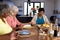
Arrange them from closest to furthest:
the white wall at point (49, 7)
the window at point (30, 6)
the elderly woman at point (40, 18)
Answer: the elderly woman at point (40, 18) → the window at point (30, 6) → the white wall at point (49, 7)

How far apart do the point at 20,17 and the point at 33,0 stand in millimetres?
1298

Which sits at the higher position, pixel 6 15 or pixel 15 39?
pixel 6 15

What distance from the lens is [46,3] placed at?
25.8ft

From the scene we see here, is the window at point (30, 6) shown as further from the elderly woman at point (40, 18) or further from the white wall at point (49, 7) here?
the elderly woman at point (40, 18)

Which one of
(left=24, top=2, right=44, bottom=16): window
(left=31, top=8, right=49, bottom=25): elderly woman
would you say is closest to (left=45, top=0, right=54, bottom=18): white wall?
(left=24, top=2, right=44, bottom=16): window

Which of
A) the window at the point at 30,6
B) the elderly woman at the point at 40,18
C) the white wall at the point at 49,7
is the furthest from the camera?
the white wall at the point at 49,7

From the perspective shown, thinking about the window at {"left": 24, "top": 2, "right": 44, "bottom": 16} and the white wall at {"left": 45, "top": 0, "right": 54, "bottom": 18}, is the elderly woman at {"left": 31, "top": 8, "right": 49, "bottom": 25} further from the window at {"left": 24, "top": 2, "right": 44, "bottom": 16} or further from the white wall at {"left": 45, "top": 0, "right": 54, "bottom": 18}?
the white wall at {"left": 45, "top": 0, "right": 54, "bottom": 18}

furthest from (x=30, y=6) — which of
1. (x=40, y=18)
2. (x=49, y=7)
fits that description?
(x=40, y=18)

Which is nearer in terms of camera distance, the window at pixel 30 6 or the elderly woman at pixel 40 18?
the elderly woman at pixel 40 18

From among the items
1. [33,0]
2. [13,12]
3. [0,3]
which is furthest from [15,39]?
Answer: [33,0]

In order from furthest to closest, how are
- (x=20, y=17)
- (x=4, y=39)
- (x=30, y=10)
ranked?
(x=30, y=10) → (x=20, y=17) → (x=4, y=39)

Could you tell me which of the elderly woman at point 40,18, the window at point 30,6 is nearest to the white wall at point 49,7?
the window at point 30,6

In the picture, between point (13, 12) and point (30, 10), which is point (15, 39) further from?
point (30, 10)

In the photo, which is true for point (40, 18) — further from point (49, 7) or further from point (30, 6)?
point (49, 7)
